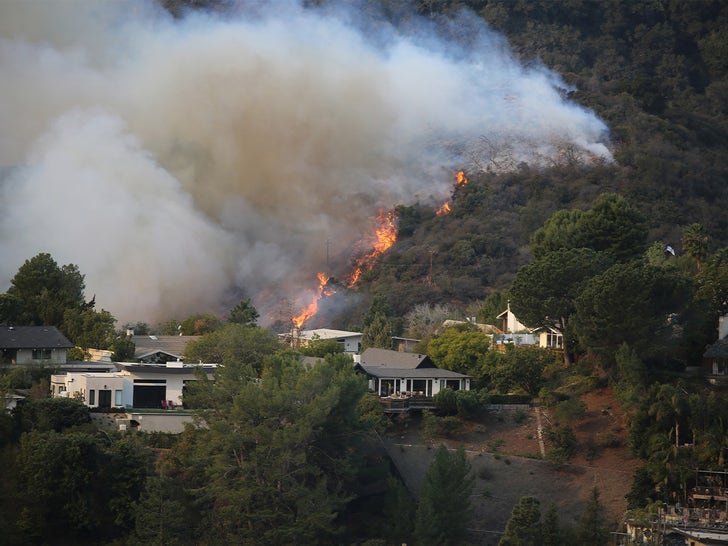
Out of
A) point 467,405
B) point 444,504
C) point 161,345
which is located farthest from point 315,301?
A: point 444,504

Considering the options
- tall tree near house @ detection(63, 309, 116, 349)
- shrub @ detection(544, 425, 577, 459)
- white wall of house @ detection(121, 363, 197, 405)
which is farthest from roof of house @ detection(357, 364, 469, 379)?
tall tree near house @ detection(63, 309, 116, 349)

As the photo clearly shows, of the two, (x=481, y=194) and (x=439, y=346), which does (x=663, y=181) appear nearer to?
(x=481, y=194)

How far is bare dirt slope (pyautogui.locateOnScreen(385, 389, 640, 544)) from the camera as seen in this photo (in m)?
54.7

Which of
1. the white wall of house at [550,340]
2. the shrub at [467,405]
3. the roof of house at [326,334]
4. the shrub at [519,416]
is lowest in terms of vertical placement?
the shrub at [519,416]

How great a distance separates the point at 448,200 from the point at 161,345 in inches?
1304

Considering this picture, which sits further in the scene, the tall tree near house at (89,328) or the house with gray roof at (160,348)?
the tall tree near house at (89,328)

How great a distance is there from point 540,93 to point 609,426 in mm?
59918

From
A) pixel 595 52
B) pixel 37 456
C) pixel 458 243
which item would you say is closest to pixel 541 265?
pixel 37 456

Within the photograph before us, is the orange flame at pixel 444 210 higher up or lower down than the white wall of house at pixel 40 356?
higher up

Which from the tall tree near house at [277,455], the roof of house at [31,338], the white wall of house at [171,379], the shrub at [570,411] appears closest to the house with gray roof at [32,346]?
the roof of house at [31,338]

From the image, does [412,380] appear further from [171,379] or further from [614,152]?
[614,152]

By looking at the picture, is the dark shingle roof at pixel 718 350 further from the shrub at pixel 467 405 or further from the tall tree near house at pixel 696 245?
the tall tree near house at pixel 696 245

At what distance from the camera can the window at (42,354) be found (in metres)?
65.3

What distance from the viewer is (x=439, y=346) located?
2628 inches
